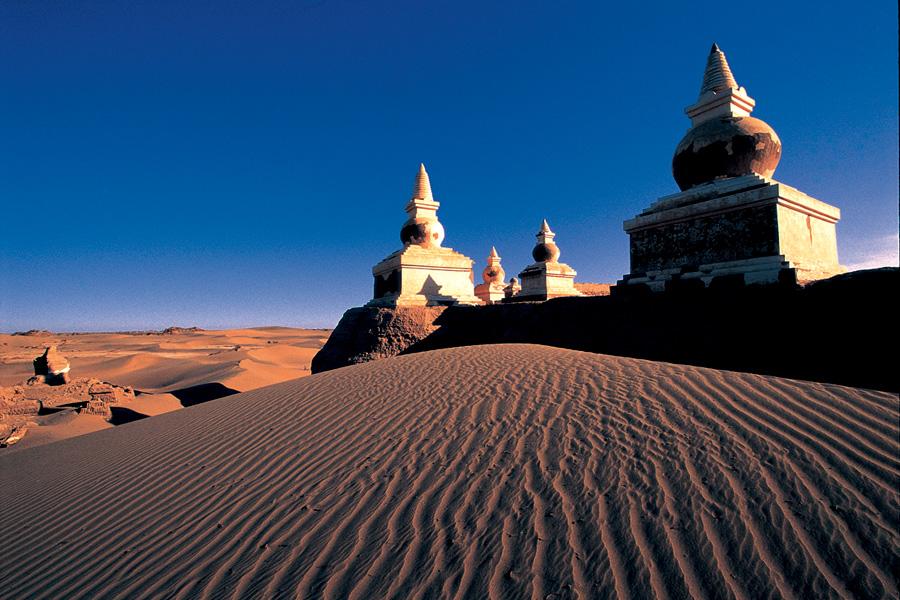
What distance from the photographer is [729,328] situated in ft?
19.0

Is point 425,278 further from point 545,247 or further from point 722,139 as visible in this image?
point 722,139

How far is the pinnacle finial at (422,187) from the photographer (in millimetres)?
13453

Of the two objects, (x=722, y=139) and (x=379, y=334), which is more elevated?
(x=722, y=139)

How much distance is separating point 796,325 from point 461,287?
8.09m

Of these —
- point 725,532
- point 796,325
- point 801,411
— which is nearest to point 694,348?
point 796,325

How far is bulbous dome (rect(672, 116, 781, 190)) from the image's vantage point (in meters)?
7.63

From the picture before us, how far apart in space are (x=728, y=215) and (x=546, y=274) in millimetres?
6898

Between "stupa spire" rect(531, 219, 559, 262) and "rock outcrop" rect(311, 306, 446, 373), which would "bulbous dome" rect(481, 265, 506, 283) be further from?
"rock outcrop" rect(311, 306, 446, 373)

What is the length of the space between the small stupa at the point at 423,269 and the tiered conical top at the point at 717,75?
22.6 feet

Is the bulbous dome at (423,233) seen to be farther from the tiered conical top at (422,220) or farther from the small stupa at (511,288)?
the small stupa at (511,288)

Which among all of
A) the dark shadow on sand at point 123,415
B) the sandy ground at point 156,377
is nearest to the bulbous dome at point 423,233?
the sandy ground at point 156,377

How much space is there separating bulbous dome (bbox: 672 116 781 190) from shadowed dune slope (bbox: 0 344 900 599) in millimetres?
5442

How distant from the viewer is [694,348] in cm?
597

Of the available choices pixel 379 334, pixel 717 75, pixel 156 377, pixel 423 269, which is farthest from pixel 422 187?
pixel 156 377
